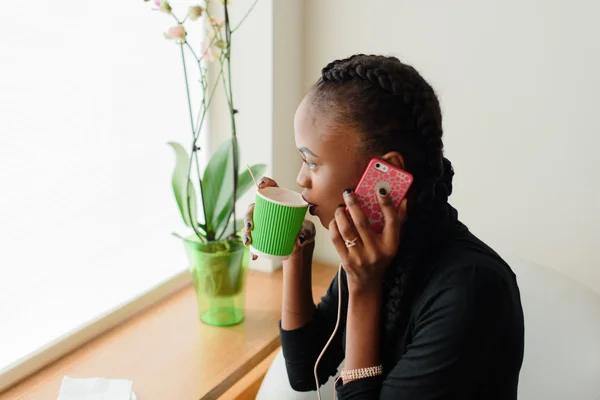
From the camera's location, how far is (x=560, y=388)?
108cm

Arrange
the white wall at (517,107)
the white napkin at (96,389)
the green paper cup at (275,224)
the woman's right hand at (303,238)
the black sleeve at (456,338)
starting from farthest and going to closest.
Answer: the white wall at (517,107)
the white napkin at (96,389)
the woman's right hand at (303,238)
the green paper cup at (275,224)
the black sleeve at (456,338)

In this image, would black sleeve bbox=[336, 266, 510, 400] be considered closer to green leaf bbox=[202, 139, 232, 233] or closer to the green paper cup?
the green paper cup

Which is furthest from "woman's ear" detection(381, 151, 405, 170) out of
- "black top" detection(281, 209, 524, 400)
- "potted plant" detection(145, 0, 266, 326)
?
"potted plant" detection(145, 0, 266, 326)

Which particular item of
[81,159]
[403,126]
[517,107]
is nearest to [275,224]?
[403,126]

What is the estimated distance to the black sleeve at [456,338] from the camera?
80 centimetres

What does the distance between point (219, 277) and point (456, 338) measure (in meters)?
0.72

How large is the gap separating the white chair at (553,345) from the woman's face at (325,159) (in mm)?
437

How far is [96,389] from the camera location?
3.90ft

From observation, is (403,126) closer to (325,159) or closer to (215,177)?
(325,159)

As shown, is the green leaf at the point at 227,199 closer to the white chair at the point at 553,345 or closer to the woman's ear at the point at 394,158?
the white chair at the point at 553,345

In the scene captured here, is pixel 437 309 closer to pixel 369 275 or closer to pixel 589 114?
pixel 369 275

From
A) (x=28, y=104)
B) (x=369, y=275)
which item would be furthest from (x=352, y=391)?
(x=28, y=104)

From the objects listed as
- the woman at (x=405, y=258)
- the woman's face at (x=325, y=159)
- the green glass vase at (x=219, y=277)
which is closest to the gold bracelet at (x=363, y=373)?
the woman at (x=405, y=258)

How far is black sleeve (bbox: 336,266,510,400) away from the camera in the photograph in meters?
0.80
